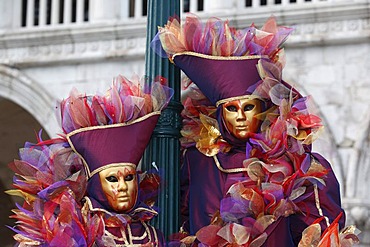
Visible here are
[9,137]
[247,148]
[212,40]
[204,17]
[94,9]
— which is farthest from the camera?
[9,137]

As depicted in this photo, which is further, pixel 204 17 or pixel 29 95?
pixel 29 95

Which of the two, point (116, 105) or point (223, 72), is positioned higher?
point (223, 72)

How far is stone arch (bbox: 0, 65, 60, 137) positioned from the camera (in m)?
7.18

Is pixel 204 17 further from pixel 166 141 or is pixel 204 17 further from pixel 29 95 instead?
pixel 166 141

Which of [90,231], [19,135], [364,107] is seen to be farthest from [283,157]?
[19,135]

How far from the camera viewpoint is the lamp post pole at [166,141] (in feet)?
10.6

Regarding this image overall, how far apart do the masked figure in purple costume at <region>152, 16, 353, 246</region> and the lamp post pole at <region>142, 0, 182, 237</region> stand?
0.05 m

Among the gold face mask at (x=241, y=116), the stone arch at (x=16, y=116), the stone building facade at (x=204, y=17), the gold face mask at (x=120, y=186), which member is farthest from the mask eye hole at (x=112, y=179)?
the stone arch at (x=16, y=116)

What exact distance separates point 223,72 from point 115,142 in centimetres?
39

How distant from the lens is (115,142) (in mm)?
3238

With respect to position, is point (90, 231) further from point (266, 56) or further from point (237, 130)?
point (266, 56)

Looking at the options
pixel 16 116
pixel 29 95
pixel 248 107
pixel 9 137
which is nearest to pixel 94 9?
pixel 29 95

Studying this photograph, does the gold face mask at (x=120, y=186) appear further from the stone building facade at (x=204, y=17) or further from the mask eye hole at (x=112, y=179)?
the stone building facade at (x=204, y=17)

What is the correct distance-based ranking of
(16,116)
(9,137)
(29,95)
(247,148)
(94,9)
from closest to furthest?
(247,148)
(94,9)
(29,95)
(16,116)
(9,137)
